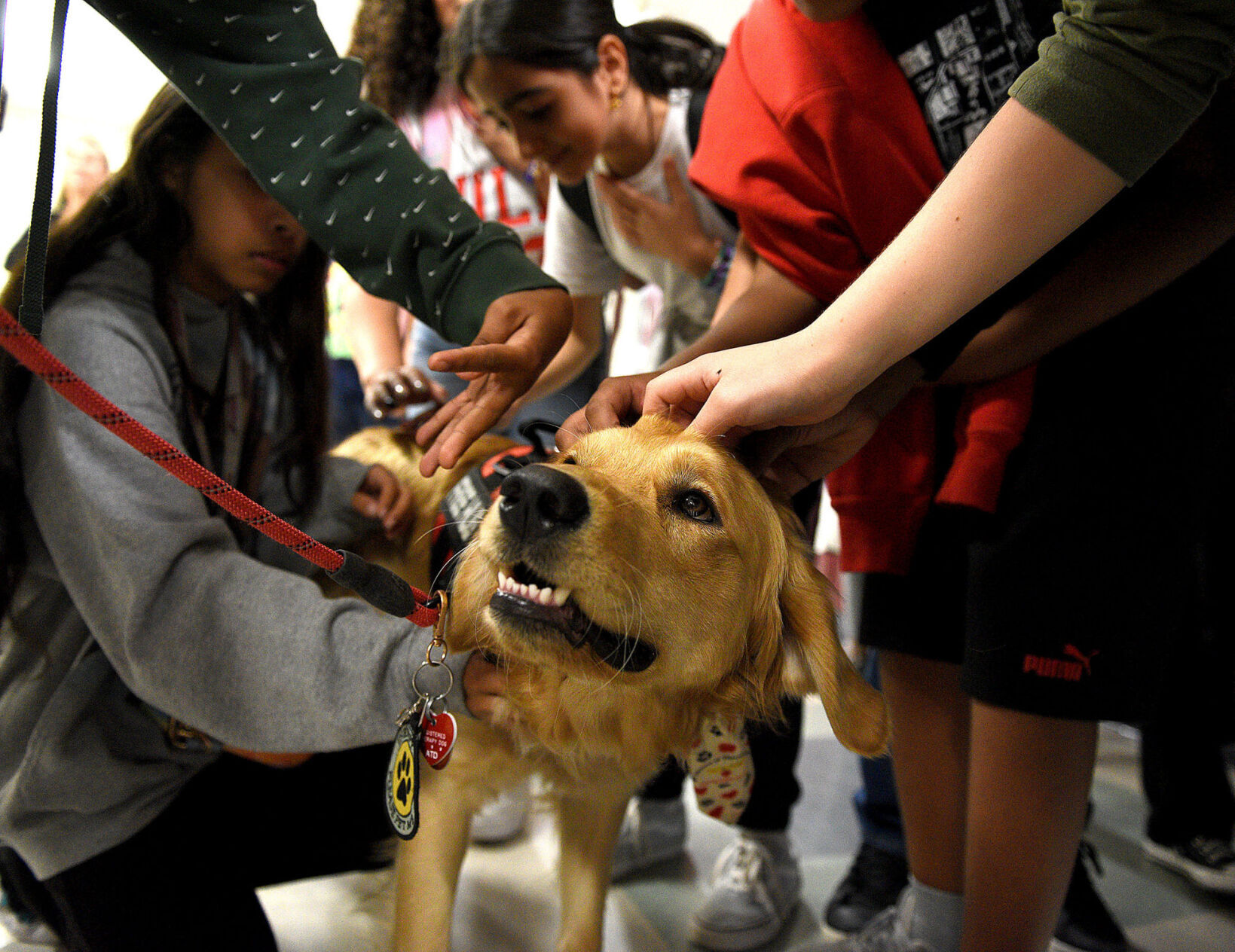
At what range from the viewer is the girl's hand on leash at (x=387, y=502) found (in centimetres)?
157

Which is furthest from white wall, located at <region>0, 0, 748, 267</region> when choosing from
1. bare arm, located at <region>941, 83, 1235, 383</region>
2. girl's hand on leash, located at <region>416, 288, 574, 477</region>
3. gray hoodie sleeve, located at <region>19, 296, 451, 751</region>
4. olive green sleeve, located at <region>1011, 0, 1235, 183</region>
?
bare arm, located at <region>941, 83, 1235, 383</region>

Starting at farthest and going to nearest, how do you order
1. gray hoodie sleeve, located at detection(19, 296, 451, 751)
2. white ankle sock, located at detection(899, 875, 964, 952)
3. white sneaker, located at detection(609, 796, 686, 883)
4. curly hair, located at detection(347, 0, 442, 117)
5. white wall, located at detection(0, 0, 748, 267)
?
curly hair, located at detection(347, 0, 442, 117), white sneaker, located at detection(609, 796, 686, 883), white ankle sock, located at detection(899, 875, 964, 952), gray hoodie sleeve, located at detection(19, 296, 451, 751), white wall, located at detection(0, 0, 748, 267)

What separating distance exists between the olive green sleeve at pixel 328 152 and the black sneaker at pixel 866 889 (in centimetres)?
141

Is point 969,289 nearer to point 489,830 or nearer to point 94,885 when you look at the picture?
point 94,885

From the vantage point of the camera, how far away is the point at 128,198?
→ 126cm

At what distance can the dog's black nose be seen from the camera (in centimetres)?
88

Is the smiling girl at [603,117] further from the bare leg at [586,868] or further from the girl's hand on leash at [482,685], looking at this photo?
the bare leg at [586,868]

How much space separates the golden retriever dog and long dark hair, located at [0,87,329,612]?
61 centimetres

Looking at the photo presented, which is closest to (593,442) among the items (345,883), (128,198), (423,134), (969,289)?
(969,289)

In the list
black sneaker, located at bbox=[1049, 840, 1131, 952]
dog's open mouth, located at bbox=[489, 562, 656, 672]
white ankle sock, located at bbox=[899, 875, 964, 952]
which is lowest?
black sneaker, located at bbox=[1049, 840, 1131, 952]

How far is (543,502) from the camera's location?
2.88 ft

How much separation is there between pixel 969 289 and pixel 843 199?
39cm

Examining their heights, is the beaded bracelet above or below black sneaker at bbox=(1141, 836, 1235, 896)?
above

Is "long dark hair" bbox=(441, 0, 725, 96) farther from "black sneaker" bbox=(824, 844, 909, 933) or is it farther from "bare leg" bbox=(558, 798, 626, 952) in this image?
"black sneaker" bbox=(824, 844, 909, 933)
